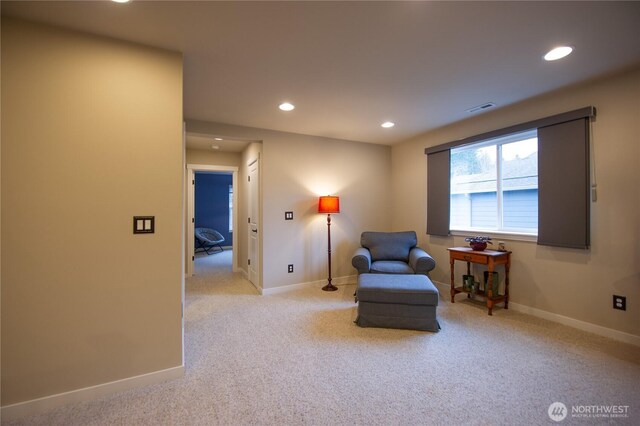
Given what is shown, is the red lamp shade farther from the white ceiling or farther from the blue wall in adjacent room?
the blue wall in adjacent room

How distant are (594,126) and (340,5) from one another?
107 inches

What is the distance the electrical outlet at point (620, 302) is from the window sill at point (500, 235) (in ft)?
2.56

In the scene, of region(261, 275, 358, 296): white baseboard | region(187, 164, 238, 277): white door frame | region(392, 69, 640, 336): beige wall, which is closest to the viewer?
region(392, 69, 640, 336): beige wall

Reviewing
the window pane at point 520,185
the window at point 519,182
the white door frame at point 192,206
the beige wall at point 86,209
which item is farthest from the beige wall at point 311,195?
the window pane at point 520,185

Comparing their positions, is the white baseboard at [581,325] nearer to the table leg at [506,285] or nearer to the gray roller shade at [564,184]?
the table leg at [506,285]

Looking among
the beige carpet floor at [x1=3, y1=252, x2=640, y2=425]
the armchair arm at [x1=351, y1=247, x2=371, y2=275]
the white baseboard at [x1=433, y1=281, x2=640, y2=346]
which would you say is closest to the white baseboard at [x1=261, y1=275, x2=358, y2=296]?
the beige carpet floor at [x1=3, y1=252, x2=640, y2=425]

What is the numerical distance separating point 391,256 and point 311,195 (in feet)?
4.94

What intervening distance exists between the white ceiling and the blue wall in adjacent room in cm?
616

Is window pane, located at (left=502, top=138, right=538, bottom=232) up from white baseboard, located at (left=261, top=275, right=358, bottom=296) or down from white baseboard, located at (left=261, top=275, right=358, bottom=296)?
up

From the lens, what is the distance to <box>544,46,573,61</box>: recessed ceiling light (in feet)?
6.85

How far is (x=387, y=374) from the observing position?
2043 millimetres

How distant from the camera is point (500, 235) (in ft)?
11.3

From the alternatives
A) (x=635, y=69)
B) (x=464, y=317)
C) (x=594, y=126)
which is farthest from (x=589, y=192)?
(x=464, y=317)

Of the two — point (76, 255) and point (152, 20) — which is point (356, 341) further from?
point (152, 20)
